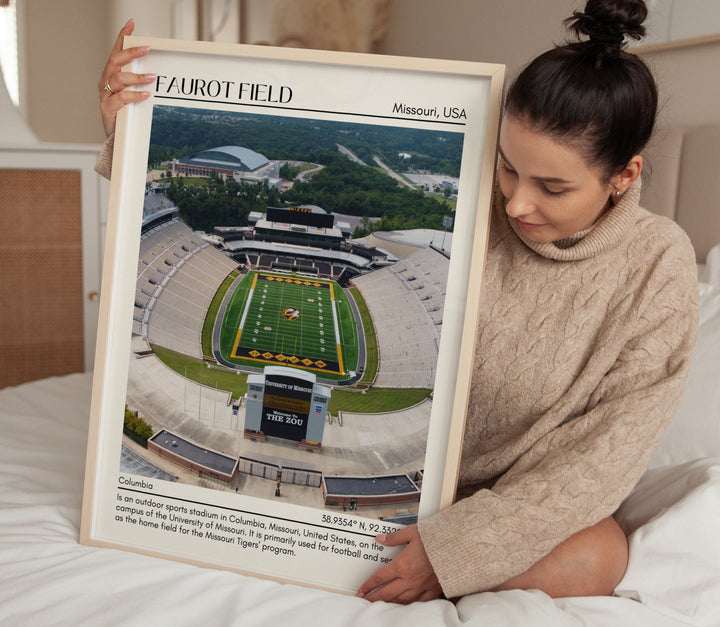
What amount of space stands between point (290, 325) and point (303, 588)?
36 cm

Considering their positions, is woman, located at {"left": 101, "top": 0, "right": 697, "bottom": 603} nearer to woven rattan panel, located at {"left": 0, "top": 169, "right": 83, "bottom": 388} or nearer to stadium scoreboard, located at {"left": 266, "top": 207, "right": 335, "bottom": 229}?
stadium scoreboard, located at {"left": 266, "top": 207, "right": 335, "bottom": 229}

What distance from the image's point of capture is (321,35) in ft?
7.45

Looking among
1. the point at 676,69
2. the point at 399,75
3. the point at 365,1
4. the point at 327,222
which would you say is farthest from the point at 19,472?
the point at 365,1

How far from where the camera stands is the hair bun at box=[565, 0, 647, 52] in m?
0.82

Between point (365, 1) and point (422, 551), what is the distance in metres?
2.00

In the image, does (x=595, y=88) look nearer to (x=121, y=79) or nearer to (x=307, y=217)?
(x=307, y=217)

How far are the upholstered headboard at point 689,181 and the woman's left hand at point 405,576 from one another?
1.01 m

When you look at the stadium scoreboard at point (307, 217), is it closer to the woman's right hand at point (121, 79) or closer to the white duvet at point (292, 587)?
the woman's right hand at point (121, 79)

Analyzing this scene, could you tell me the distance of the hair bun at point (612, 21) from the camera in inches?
32.3

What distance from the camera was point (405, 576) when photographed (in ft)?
2.87

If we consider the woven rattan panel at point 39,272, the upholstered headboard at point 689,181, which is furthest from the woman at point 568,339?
the woven rattan panel at point 39,272

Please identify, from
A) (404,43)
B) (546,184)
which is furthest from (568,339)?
(404,43)

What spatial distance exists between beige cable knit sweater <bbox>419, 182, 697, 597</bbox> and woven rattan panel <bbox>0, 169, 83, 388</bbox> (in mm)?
1693

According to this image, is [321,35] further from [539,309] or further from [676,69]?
[539,309]
